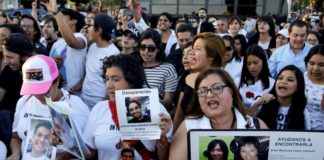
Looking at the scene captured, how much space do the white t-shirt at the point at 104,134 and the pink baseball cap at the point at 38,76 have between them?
0.38 meters

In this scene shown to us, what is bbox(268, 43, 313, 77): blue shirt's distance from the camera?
212 inches

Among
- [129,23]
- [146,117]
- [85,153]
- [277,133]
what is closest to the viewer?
[277,133]

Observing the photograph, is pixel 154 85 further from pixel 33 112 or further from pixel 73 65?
pixel 33 112

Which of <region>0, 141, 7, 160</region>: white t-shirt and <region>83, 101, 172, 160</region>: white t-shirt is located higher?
<region>83, 101, 172, 160</region>: white t-shirt

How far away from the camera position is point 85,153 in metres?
2.71

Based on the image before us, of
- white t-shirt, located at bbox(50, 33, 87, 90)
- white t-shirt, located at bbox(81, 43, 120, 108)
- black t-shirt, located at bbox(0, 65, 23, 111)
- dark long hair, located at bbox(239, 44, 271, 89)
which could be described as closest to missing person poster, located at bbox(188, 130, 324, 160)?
black t-shirt, located at bbox(0, 65, 23, 111)

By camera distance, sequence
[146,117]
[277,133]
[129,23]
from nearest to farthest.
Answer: [277,133] → [146,117] → [129,23]

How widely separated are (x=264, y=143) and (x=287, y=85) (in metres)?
1.59

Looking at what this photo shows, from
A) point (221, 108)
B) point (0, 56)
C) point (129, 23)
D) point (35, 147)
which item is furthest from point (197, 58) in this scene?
point (129, 23)

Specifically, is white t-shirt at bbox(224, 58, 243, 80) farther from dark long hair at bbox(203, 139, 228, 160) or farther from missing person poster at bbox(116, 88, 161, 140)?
dark long hair at bbox(203, 139, 228, 160)

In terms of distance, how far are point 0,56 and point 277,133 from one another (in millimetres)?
3037

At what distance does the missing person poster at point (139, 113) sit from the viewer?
2.35m

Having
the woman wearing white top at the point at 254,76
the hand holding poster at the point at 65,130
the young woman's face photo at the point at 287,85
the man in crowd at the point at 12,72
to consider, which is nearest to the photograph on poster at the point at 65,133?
the hand holding poster at the point at 65,130

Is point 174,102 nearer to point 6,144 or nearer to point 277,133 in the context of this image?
point 6,144
